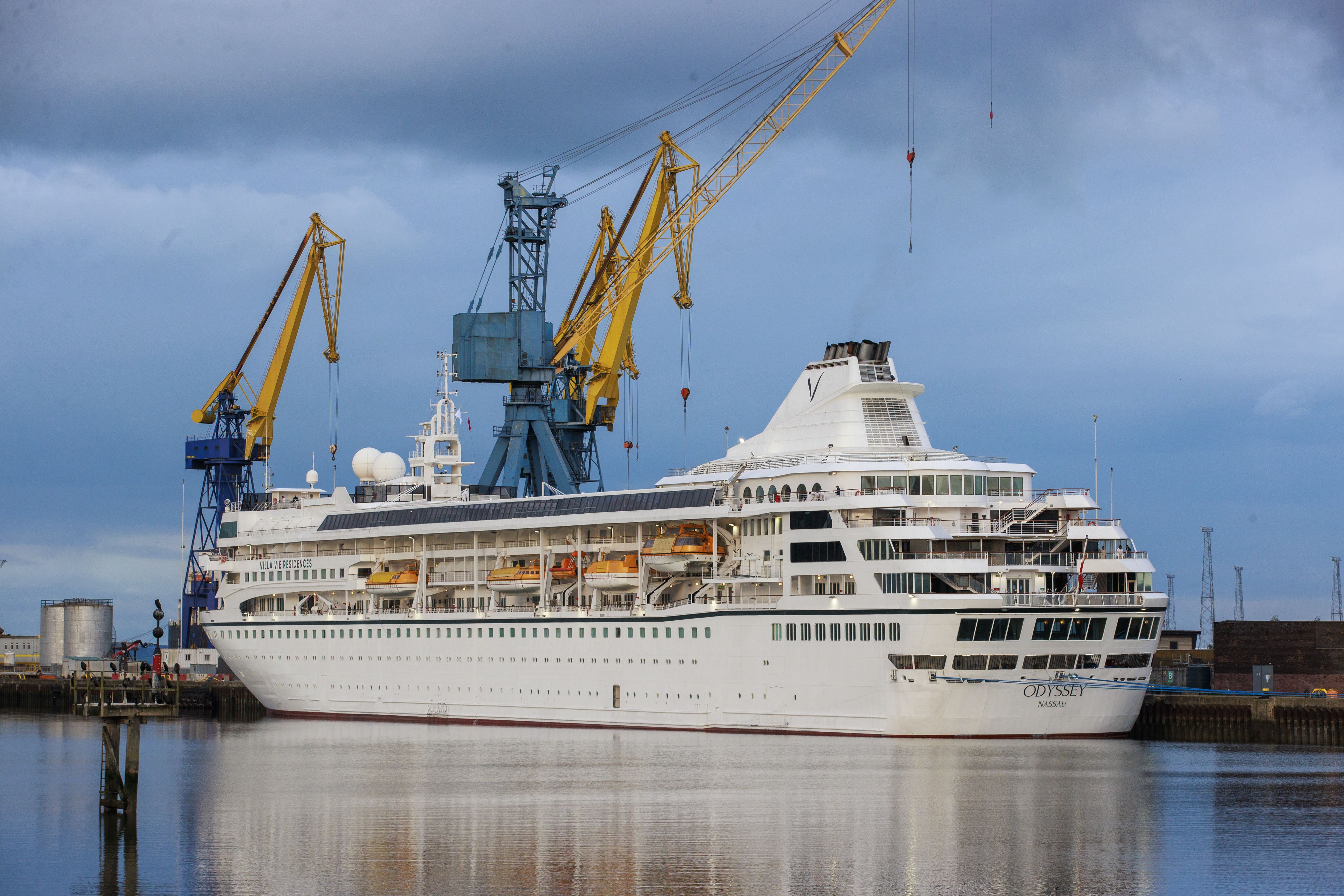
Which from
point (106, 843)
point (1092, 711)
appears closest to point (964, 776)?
point (1092, 711)

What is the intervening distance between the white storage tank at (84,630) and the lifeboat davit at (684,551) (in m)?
79.6

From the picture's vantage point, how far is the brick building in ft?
215

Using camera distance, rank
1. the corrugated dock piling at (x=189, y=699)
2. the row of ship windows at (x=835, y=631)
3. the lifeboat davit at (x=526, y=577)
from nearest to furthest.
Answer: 1. the row of ship windows at (x=835, y=631)
2. the lifeboat davit at (x=526, y=577)
3. the corrugated dock piling at (x=189, y=699)

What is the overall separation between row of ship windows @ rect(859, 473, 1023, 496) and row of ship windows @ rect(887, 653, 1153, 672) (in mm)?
6098

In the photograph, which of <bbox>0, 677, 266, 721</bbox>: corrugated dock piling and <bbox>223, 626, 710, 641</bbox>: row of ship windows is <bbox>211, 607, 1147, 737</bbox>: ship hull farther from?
<bbox>0, 677, 266, 721</bbox>: corrugated dock piling

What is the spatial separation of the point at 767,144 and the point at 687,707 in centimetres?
2616

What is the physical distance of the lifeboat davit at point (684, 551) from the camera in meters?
62.7

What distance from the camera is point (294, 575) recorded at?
261 feet

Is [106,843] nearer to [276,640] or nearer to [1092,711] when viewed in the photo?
[1092,711]

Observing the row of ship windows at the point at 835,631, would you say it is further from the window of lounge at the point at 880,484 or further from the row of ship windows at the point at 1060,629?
the window of lounge at the point at 880,484

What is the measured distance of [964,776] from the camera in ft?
149

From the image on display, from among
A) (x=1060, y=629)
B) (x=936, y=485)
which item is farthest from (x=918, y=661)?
(x=936, y=485)

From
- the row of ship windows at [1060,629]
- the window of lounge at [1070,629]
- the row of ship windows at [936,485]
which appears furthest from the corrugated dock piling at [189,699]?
the window of lounge at [1070,629]

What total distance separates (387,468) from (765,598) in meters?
30.2
